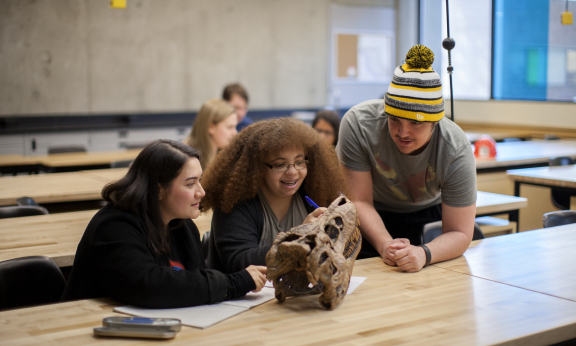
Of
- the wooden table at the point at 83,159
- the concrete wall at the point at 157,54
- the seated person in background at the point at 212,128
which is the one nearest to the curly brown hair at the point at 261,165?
the seated person in background at the point at 212,128

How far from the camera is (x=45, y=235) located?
8.57ft

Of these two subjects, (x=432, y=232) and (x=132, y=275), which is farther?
(x=432, y=232)

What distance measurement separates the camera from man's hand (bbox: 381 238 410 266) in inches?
81.4

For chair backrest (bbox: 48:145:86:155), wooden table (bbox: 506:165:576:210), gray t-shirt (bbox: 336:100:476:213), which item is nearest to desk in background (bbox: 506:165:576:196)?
wooden table (bbox: 506:165:576:210)

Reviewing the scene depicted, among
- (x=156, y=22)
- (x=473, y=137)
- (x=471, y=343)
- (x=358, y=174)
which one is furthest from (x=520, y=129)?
(x=471, y=343)

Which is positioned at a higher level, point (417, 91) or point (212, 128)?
point (417, 91)

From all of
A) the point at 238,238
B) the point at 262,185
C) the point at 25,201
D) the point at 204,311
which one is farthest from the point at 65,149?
the point at 204,311

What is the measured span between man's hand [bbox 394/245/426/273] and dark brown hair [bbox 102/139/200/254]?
0.82 meters

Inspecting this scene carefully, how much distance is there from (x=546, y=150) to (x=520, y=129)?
2.29 m

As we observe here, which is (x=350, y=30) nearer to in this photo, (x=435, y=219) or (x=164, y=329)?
(x=435, y=219)

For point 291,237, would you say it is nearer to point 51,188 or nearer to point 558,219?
point 558,219

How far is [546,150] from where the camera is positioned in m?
5.59

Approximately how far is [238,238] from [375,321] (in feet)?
2.21

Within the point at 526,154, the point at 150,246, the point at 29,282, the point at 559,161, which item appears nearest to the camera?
the point at 150,246
